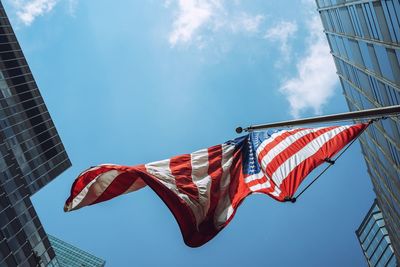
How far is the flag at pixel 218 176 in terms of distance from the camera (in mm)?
11195

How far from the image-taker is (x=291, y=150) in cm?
1226

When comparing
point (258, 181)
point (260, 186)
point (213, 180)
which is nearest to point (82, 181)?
point (213, 180)

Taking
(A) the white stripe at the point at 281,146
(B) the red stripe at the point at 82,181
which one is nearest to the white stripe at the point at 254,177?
(A) the white stripe at the point at 281,146

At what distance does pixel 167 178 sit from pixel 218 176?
5.07 ft

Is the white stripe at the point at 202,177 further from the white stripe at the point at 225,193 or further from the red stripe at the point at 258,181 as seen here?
the red stripe at the point at 258,181

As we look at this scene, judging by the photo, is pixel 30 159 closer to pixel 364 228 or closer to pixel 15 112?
pixel 15 112

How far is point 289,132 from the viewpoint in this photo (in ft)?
43.5

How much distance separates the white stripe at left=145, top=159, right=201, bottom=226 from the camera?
11.3 metres

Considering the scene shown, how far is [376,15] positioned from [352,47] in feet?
28.9

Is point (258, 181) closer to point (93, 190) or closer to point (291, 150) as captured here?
point (291, 150)

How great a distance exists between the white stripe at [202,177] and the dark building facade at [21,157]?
105 ft

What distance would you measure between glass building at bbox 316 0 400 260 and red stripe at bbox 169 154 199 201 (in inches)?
541

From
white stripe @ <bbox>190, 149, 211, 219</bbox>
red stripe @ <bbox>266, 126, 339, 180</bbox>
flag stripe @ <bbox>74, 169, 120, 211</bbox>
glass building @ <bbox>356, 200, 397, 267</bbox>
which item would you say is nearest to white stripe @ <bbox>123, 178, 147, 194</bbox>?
flag stripe @ <bbox>74, 169, 120, 211</bbox>

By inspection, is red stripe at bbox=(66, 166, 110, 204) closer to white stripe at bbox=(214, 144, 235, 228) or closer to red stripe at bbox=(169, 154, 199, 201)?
red stripe at bbox=(169, 154, 199, 201)
